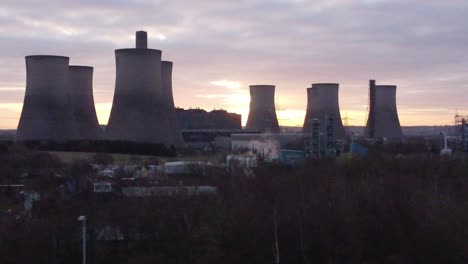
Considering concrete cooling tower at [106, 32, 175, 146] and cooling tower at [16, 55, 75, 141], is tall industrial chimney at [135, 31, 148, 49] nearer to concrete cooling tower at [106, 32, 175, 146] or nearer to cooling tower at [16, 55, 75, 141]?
concrete cooling tower at [106, 32, 175, 146]

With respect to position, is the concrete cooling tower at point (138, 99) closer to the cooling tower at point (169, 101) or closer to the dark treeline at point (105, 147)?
the dark treeline at point (105, 147)

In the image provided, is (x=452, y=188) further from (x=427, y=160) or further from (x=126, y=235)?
(x=126, y=235)

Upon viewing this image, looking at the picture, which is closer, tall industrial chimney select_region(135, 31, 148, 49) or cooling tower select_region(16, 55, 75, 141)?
cooling tower select_region(16, 55, 75, 141)

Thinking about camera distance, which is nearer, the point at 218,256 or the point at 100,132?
the point at 218,256

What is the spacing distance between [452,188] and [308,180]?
2.33m

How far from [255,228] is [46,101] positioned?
14137mm

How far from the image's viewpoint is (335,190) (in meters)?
10.4

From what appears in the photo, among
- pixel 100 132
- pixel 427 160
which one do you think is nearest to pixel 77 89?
pixel 100 132

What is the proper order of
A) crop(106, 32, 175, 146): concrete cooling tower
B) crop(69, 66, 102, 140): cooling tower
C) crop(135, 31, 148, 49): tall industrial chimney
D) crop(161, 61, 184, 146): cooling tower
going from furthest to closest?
1. crop(69, 66, 102, 140): cooling tower
2. crop(135, 31, 148, 49): tall industrial chimney
3. crop(161, 61, 184, 146): cooling tower
4. crop(106, 32, 175, 146): concrete cooling tower

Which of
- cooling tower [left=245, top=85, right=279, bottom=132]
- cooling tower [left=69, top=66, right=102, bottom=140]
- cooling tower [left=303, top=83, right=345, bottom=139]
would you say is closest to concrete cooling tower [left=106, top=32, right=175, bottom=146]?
cooling tower [left=69, top=66, right=102, bottom=140]

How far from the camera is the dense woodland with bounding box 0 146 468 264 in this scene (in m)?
8.21

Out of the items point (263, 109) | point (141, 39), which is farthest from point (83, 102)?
point (263, 109)

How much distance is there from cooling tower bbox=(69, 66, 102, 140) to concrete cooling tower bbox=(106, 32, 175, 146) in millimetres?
2664

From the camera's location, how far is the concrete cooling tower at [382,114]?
2891cm
